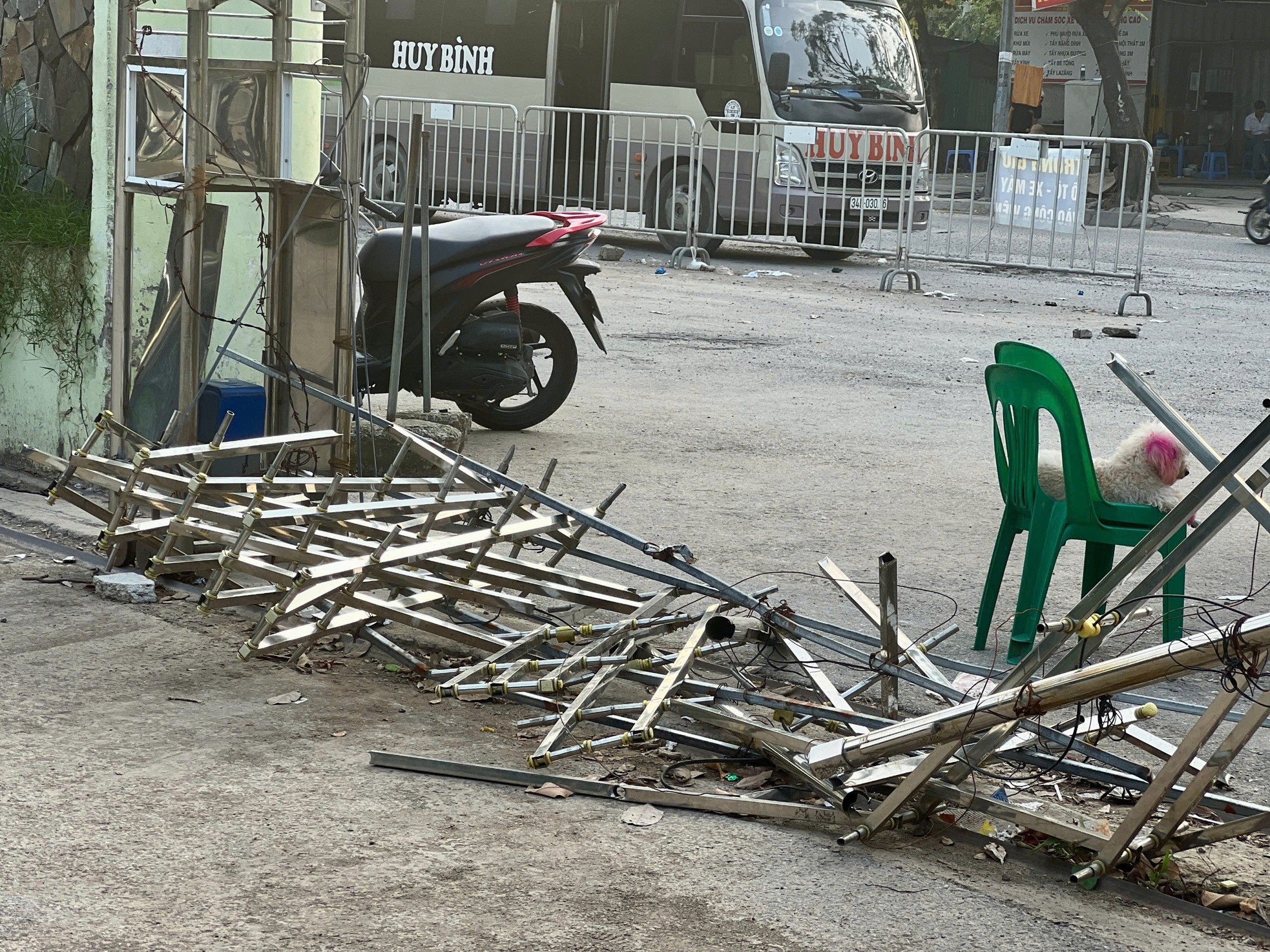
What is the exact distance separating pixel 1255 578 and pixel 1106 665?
324 cm

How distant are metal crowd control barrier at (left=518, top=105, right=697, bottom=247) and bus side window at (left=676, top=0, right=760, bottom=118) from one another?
52 centimetres

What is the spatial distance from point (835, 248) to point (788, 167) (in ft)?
4.21

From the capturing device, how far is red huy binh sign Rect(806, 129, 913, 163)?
16.0 metres

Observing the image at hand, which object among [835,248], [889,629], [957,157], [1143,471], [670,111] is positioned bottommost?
[889,629]

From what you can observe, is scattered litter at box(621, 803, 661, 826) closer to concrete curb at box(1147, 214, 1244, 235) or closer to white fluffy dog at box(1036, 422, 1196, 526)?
white fluffy dog at box(1036, 422, 1196, 526)

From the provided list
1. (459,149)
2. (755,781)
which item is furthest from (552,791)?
(459,149)

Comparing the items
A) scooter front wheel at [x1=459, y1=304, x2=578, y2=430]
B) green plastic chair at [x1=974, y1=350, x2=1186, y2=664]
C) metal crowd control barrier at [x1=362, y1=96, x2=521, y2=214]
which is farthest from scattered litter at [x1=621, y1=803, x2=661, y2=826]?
metal crowd control barrier at [x1=362, y1=96, x2=521, y2=214]

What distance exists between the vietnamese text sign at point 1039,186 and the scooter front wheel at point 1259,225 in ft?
21.6

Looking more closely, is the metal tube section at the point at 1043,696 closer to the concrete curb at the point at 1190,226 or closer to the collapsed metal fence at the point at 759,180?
the collapsed metal fence at the point at 759,180

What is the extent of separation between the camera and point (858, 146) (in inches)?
635

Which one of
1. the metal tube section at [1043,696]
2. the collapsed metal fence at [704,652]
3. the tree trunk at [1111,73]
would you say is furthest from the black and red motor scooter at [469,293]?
the tree trunk at [1111,73]

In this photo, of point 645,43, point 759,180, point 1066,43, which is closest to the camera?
point 759,180

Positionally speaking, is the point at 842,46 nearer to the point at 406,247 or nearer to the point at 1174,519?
the point at 406,247

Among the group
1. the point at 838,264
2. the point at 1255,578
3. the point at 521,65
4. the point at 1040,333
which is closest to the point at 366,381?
the point at 1255,578
